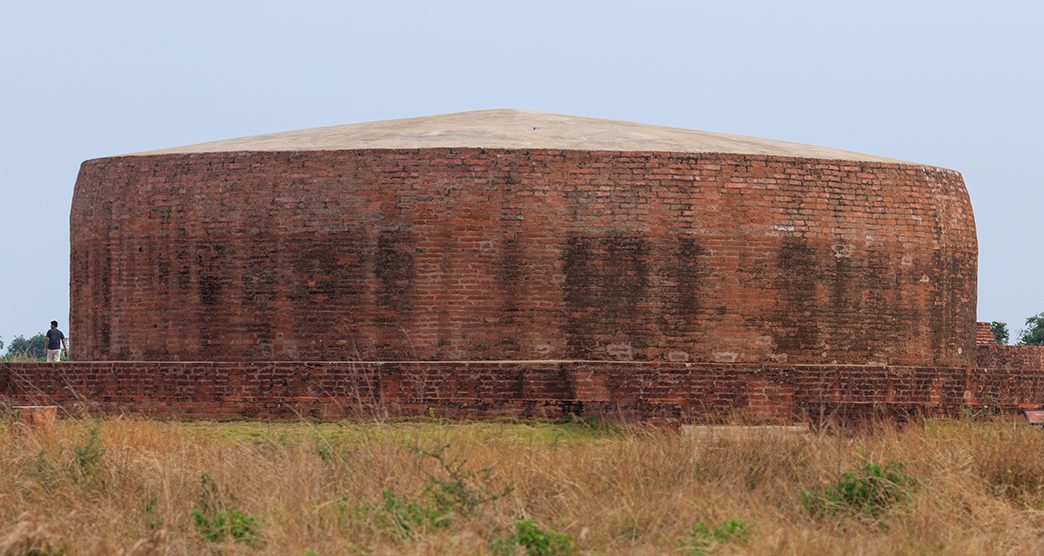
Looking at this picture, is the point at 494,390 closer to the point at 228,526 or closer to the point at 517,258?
the point at 517,258

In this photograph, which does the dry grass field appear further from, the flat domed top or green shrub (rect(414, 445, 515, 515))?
the flat domed top

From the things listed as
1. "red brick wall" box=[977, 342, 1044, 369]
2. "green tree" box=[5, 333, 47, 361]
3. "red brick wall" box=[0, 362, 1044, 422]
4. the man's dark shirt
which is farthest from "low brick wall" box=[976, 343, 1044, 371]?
"green tree" box=[5, 333, 47, 361]

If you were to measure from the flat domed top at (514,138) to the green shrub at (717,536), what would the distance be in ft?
22.8

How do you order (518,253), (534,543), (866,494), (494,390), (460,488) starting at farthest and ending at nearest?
1. (518,253)
2. (494,390)
3. (866,494)
4. (460,488)
5. (534,543)

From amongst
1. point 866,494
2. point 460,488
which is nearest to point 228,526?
point 460,488

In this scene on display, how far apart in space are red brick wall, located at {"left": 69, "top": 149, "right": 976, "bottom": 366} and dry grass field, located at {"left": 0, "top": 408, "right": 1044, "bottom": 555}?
341 cm

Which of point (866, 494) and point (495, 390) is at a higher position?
point (866, 494)

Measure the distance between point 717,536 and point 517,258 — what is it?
6563 mm

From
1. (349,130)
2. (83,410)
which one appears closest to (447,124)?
(349,130)

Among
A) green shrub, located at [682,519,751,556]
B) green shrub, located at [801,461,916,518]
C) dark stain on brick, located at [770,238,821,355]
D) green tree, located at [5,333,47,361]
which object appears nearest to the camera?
green shrub, located at [682,519,751,556]

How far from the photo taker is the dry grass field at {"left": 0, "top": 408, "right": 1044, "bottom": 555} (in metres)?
7.00

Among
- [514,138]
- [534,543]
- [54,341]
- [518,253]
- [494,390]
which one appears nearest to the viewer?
[534,543]

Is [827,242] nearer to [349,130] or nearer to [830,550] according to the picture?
[349,130]

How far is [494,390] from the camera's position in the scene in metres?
11.6
